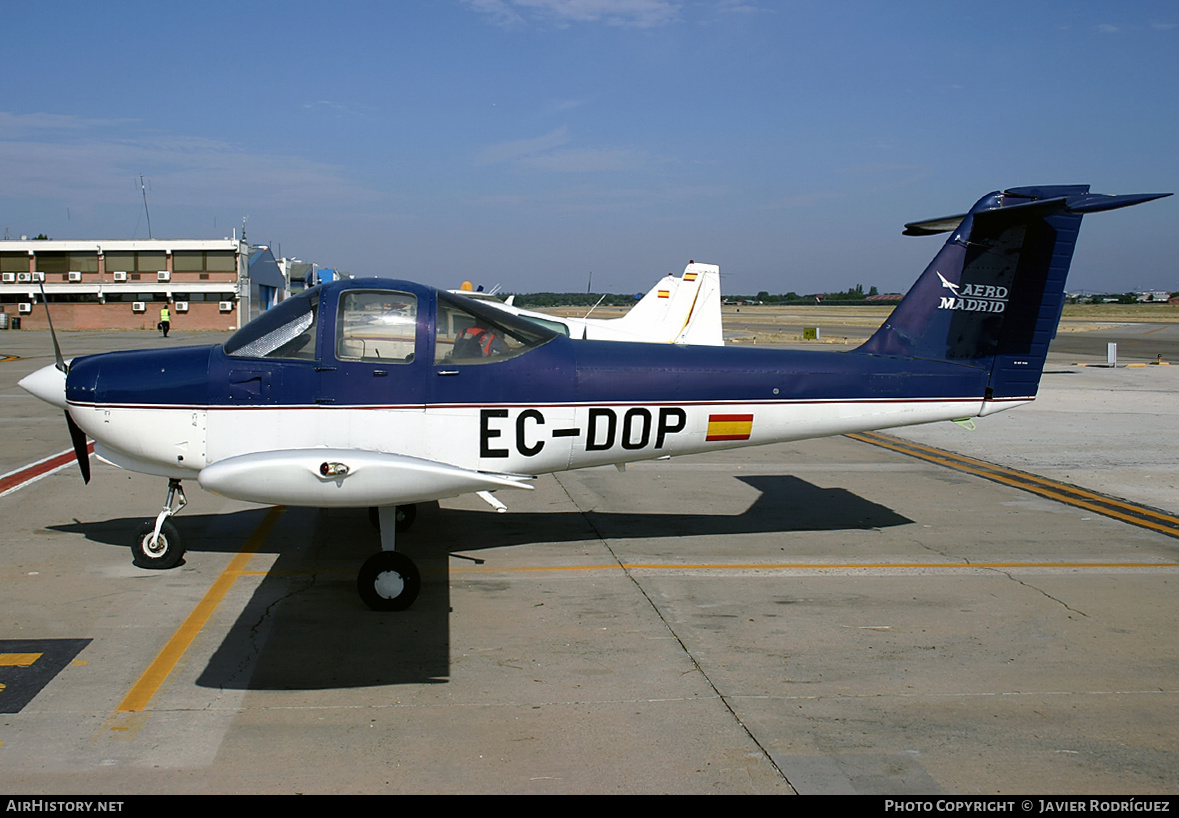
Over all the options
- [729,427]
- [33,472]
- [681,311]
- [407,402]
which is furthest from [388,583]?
[681,311]

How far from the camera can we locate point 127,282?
50844 mm

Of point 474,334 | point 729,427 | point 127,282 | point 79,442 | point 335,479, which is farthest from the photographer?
point 127,282

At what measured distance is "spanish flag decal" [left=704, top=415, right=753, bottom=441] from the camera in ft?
21.6

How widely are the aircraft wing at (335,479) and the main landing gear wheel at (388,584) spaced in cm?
50

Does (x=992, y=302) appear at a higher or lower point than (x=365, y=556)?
higher

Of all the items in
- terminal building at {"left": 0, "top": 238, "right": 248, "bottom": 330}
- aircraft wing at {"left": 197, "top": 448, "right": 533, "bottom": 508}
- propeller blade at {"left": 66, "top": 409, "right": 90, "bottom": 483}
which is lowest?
terminal building at {"left": 0, "top": 238, "right": 248, "bottom": 330}

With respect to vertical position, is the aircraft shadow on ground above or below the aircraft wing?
below

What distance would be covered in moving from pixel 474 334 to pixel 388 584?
5.78 ft

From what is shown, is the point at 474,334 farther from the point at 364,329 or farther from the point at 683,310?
the point at 683,310

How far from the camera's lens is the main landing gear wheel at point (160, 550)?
21.2ft

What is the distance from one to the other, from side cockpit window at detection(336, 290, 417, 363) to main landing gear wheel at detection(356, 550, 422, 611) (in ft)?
4.42

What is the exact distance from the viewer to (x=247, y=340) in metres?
5.96

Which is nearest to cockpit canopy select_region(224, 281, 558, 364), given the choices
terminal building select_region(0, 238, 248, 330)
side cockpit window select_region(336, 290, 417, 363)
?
side cockpit window select_region(336, 290, 417, 363)

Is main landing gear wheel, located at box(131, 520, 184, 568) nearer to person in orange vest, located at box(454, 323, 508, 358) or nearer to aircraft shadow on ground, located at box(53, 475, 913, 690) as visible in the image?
aircraft shadow on ground, located at box(53, 475, 913, 690)
